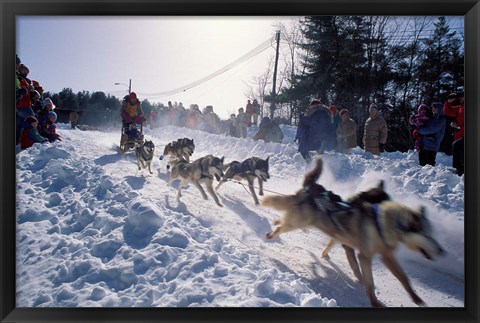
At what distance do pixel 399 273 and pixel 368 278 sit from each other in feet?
0.91

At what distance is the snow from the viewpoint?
259 cm

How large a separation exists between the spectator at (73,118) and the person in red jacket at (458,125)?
13.3 feet

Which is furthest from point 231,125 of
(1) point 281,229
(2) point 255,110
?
(1) point 281,229

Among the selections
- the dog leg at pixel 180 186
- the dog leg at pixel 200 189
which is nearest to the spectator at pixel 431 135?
the dog leg at pixel 200 189

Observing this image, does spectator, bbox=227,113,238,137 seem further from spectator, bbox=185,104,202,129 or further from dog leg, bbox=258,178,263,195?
dog leg, bbox=258,178,263,195

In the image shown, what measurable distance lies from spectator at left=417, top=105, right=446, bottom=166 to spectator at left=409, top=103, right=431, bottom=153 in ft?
0.08

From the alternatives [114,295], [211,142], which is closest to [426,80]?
[211,142]

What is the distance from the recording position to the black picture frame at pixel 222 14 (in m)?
2.49

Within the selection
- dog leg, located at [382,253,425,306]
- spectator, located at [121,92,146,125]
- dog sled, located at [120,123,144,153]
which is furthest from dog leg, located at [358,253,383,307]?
dog sled, located at [120,123,144,153]

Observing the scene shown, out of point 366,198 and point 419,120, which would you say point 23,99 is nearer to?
point 366,198

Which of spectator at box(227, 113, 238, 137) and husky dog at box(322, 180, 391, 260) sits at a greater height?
spectator at box(227, 113, 238, 137)

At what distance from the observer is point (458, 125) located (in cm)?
287

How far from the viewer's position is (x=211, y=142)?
4789mm

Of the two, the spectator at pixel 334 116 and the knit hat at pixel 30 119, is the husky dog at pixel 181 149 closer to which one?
the knit hat at pixel 30 119
